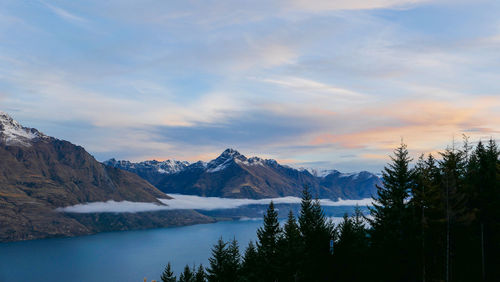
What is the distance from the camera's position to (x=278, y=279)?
48.3m

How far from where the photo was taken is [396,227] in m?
38.9

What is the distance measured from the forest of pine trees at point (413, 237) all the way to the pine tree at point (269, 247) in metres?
0.13

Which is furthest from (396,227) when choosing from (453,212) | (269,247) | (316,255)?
(269,247)

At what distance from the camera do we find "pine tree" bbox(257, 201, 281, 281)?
48906mm

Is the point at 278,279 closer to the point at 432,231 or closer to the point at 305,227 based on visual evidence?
the point at 305,227

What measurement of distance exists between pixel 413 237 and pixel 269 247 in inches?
776

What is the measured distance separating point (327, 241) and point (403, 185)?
1254 cm

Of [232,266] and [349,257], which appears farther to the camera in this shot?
[232,266]

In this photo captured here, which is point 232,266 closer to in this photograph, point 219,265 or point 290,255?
point 219,265

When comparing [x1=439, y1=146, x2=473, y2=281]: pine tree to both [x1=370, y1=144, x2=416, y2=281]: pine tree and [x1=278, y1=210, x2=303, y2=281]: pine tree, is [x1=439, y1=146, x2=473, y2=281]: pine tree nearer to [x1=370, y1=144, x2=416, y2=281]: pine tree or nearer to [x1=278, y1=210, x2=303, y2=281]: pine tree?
[x1=370, y1=144, x2=416, y2=281]: pine tree

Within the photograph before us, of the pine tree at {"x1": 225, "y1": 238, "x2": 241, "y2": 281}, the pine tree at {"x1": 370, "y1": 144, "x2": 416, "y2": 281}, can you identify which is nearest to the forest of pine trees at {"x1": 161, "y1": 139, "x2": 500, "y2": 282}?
the pine tree at {"x1": 370, "y1": 144, "x2": 416, "y2": 281}

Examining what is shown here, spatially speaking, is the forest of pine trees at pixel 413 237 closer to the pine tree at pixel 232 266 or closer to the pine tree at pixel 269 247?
the pine tree at pixel 269 247

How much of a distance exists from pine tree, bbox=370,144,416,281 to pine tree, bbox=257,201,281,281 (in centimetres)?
1408

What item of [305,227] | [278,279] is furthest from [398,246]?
[305,227]
